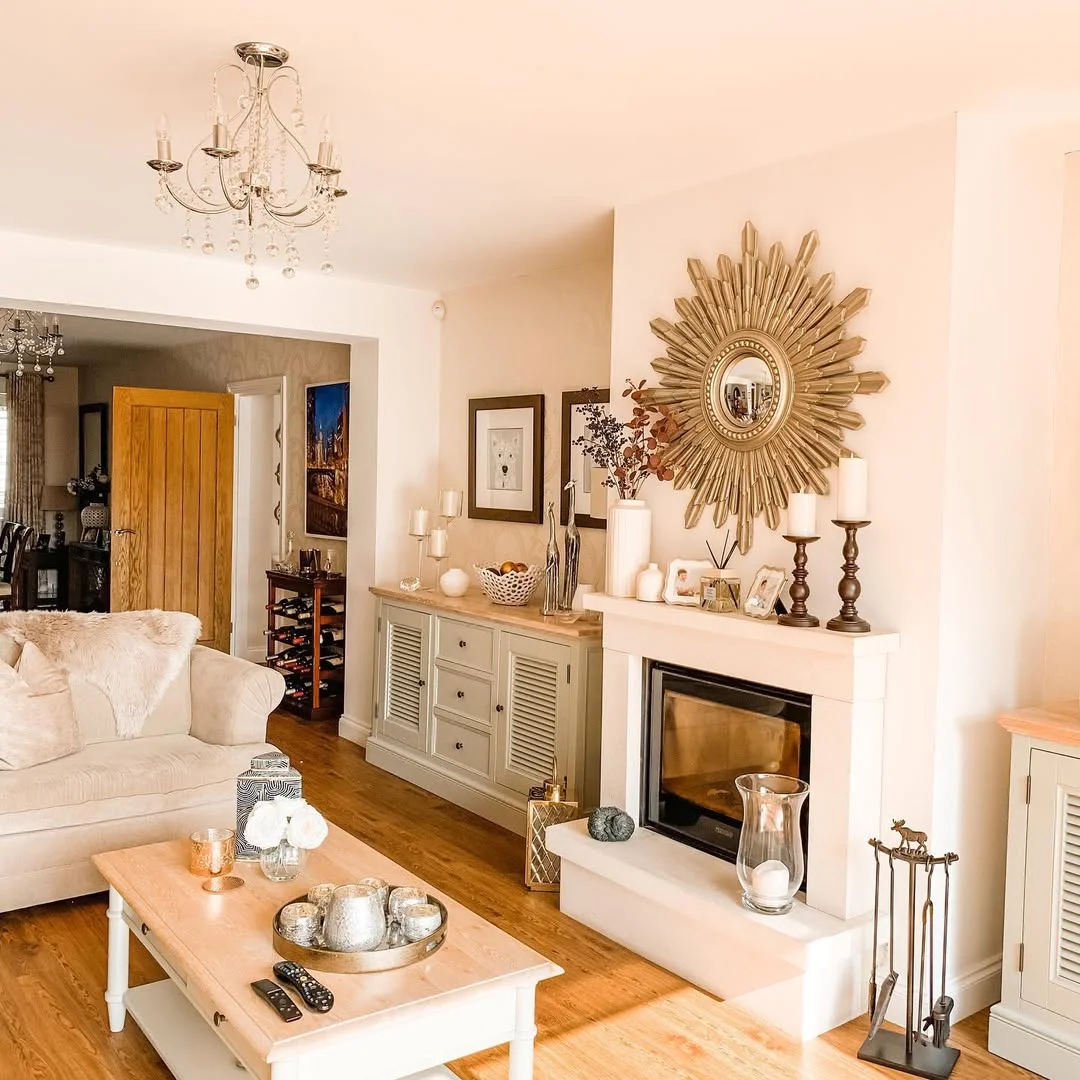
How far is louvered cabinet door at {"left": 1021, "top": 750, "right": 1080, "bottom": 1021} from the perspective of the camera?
104 inches

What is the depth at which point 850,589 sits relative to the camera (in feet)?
9.34

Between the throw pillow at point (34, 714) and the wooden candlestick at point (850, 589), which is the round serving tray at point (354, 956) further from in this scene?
the throw pillow at point (34, 714)

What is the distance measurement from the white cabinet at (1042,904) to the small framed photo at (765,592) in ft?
2.29

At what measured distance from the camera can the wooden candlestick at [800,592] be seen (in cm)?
295

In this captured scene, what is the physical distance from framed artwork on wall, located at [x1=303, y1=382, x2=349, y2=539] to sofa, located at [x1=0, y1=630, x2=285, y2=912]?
2.36 meters

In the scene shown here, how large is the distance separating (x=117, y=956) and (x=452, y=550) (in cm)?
308

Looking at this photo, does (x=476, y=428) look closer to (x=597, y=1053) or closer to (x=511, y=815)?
(x=511, y=815)

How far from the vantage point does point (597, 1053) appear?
107 inches

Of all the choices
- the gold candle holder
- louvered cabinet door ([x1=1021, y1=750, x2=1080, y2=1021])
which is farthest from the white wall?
louvered cabinet door ([x1=1021, y1=750, x2=1080, y2=1021])

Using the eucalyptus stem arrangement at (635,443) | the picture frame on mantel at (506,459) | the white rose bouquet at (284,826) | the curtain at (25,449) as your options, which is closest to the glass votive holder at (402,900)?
the white rose bouquet at (284,826)

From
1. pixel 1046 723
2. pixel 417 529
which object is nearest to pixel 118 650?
pixel 417 529

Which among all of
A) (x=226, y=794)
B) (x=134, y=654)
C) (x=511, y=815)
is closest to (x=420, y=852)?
(x=511, y=815)

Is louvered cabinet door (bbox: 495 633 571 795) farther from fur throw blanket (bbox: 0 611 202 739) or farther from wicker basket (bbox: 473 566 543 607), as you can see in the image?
fur throw blanket (bbox: 0 611 202 739)

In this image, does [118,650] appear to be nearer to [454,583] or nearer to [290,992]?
[454,583]
